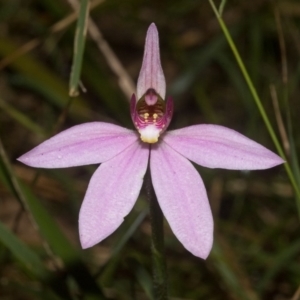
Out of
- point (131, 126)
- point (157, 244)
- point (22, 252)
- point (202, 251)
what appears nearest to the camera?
point (202, 251)

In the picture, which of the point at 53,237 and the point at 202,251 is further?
the point at 53,237

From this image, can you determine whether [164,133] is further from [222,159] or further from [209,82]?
[209,82]

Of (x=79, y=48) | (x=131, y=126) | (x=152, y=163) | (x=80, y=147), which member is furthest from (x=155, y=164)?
(x=131, y=126)

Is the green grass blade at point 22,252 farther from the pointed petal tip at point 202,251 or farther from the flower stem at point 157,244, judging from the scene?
the pointed petal tip at point 202,251

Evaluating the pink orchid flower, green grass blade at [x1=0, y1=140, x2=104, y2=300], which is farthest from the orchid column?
green grass blade at [x1=0, y1=140, x2=104, y2=300]

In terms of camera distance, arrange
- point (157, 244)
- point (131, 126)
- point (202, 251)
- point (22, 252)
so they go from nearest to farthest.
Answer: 1. point (202, 251)
2. point (157, 244)
3. point (22, 252)
4. point (131, 126)

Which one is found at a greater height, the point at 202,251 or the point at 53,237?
the point at 53,237

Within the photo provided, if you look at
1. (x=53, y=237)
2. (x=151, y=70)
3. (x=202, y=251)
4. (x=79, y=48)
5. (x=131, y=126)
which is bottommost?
(x=202, y=251)

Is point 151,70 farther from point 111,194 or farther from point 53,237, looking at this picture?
point 53,237
